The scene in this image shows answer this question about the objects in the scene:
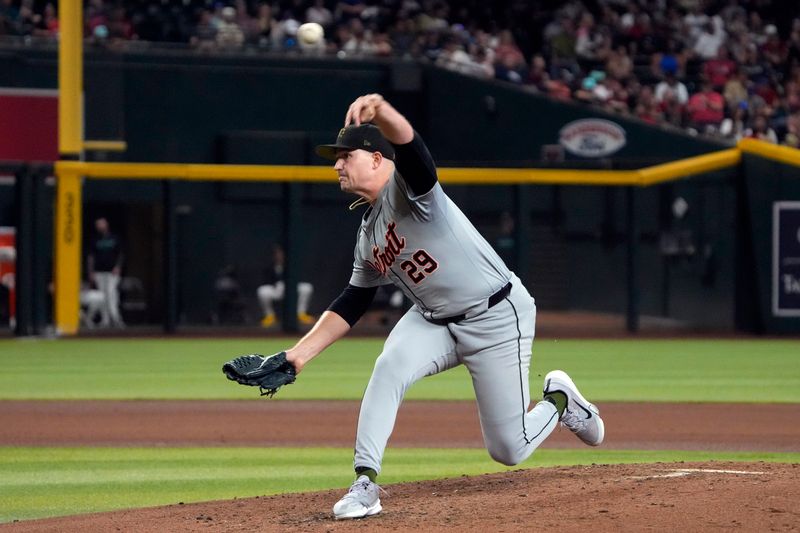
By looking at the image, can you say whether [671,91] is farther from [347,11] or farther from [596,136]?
[347,11]

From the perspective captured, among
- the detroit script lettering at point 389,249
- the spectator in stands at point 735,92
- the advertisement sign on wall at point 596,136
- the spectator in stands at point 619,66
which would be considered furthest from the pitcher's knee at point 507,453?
the spectator in stands at point 619,66

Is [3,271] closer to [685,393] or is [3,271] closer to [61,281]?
[61,281]

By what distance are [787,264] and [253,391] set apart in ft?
30.7

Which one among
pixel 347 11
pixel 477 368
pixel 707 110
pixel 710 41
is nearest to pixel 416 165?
pixel 477 368

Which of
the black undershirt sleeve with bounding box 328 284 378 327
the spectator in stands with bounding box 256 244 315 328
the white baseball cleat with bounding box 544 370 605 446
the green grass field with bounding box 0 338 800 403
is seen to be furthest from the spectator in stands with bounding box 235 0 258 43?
the black undershirt sleeve with bounding box 328 284 378 327

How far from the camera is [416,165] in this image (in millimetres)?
5035

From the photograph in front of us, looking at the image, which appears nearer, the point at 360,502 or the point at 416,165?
the point at 416,165

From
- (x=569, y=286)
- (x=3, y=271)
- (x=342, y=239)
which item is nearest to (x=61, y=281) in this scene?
(x=3, y=271)

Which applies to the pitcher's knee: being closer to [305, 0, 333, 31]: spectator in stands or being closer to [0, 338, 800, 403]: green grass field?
[0, 338, 800, 403]: green grass field

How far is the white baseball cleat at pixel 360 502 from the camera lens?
521 centimetres

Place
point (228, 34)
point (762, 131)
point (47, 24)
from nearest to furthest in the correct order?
point (47, 24), point (762, 131), point (228, 34)

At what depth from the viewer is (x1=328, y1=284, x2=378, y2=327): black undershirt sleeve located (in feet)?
18.6

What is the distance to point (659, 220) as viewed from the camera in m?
19.5

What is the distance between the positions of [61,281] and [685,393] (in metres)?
9.04
